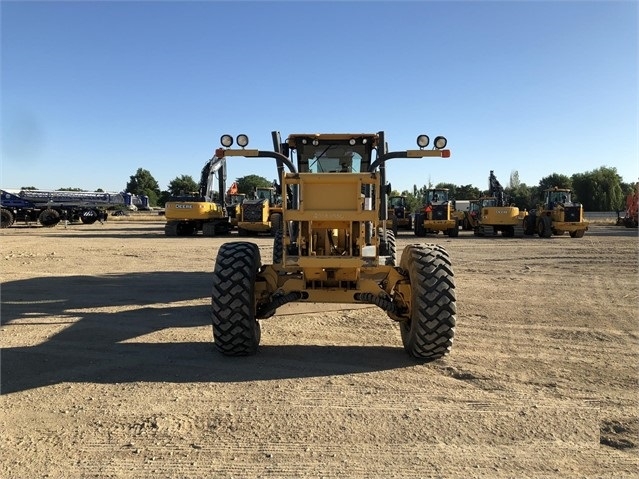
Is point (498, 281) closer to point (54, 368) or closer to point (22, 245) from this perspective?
point (54, 368)

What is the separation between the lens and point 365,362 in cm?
507

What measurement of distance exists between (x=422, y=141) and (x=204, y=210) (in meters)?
21.6

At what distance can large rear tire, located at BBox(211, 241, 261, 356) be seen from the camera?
16.3 ft

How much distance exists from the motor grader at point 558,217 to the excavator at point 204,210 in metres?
17.5

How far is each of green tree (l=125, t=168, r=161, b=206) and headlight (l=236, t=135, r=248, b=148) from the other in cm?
10711

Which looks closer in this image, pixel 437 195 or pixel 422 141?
pixel 422 141

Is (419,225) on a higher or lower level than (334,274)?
higher

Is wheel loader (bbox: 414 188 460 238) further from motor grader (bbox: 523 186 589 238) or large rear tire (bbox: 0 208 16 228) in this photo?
large rear tire (bbox: 0 208 16 228)

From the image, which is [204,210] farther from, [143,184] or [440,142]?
[143,184]

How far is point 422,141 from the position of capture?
5934 millimetres

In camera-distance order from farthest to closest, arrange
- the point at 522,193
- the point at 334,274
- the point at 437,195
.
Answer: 1. the point at 522,193
2. the point at 437,195
3. the point at 334,274

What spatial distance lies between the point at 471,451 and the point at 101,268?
11.2 metres

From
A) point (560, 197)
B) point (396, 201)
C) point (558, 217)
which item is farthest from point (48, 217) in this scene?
point (560, 197)

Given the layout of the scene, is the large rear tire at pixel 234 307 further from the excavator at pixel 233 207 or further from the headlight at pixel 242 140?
the excavator at pixel 233 207
